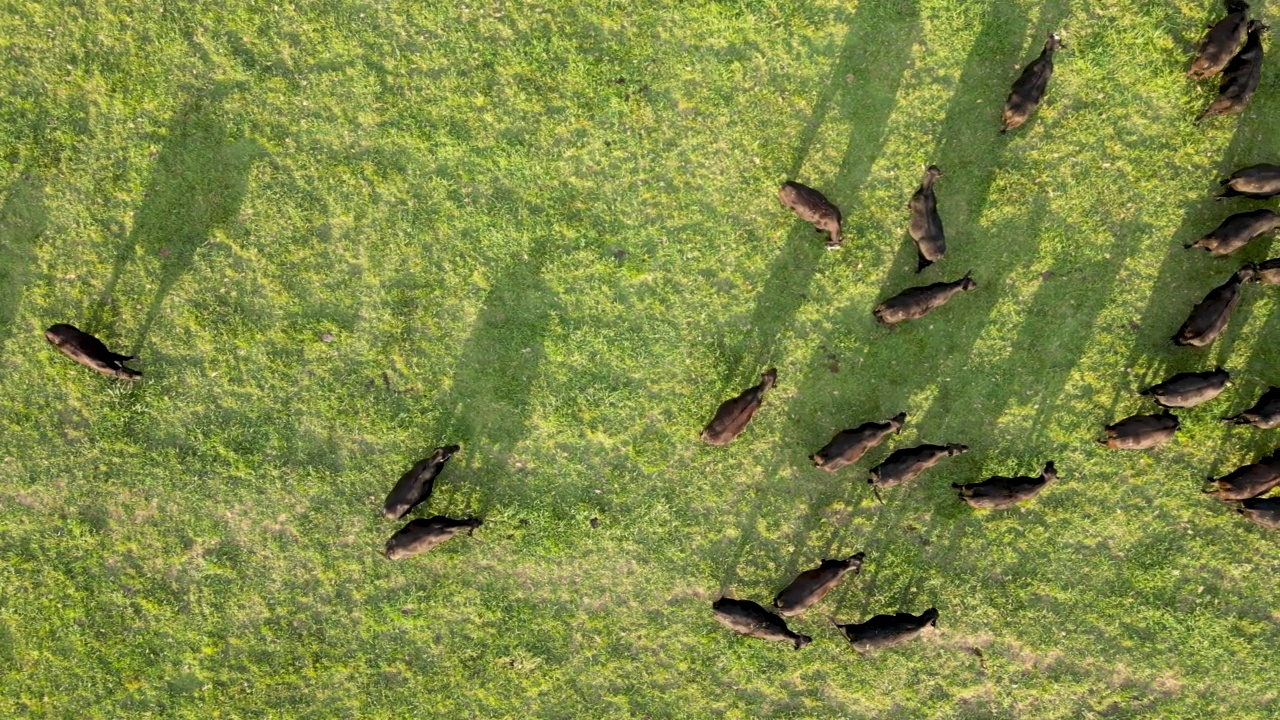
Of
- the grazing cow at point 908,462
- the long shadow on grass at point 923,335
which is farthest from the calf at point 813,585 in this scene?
the grazing cow at point 908,462

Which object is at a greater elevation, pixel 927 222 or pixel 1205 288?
pixel 1205 288

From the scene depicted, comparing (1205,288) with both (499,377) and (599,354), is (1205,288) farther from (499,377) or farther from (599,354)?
(499,377)

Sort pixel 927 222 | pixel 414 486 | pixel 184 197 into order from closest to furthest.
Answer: pixel 927 222, pixel 414 486, pixel 184 197

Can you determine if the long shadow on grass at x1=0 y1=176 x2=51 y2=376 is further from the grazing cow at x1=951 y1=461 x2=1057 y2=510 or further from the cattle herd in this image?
the grazing cow at x1=951 y1=461 x2=1057 y2=510

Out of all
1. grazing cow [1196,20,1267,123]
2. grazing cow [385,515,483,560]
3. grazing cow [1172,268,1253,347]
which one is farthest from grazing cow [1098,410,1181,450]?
grazing cow [385,515,483,560]

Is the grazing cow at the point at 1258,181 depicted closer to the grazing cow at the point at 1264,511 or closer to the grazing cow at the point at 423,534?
the grazing cow at the point at 1264,511

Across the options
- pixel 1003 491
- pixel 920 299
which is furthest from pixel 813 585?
pixel 920 299

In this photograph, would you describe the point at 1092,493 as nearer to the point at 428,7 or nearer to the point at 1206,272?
the point at 1206,272

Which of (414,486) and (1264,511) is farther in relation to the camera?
(414,486)
